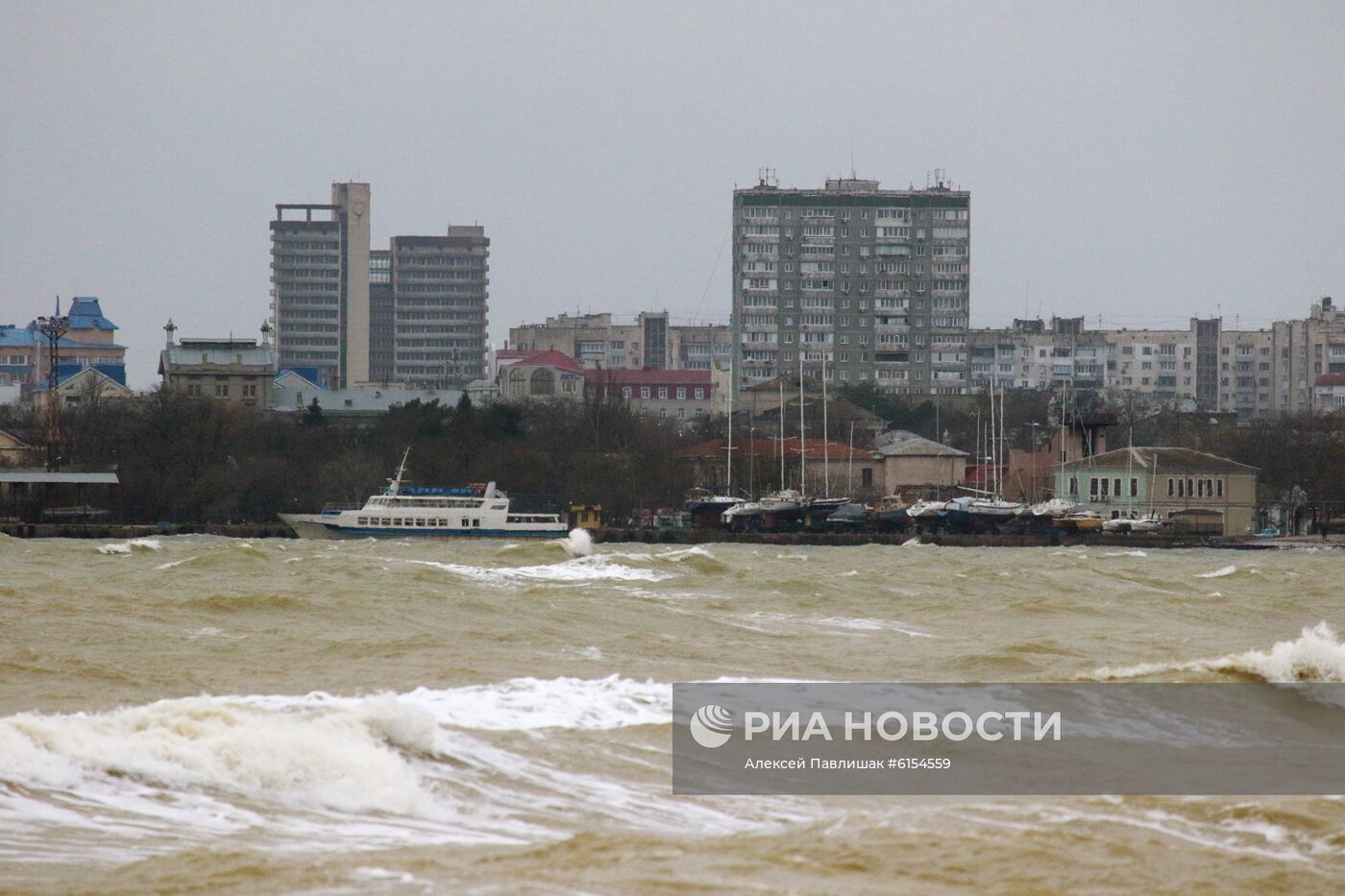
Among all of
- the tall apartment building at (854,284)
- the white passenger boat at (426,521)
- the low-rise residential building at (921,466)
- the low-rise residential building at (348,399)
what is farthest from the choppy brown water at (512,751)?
the tall apartment building at (854,284)

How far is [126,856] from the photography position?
1019cm

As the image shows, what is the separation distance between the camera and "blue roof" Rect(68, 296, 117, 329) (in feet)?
558

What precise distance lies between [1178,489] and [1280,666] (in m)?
71.1

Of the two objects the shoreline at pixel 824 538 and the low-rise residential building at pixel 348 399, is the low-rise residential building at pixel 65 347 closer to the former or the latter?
the low-rise residential building at pixel 348 399

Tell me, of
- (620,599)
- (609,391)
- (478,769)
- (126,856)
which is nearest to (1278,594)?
(620,599)

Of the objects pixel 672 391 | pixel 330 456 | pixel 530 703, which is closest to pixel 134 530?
pixel 330 456

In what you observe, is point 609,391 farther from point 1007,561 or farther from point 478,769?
point 478,769

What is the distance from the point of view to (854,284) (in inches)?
6265

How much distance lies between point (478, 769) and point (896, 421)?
12479cm

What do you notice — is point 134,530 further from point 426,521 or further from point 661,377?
point 661,377

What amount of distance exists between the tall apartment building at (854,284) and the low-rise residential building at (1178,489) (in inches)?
2586

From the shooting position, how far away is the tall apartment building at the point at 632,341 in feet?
562

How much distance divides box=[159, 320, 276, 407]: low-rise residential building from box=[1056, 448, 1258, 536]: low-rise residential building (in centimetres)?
5917

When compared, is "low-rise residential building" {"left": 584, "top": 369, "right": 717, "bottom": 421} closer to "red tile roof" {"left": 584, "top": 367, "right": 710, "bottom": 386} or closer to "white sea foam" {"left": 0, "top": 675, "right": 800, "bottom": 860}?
"red tile roof" {"left": 584, "top": 367, "right": 710, "bottom": 386}
